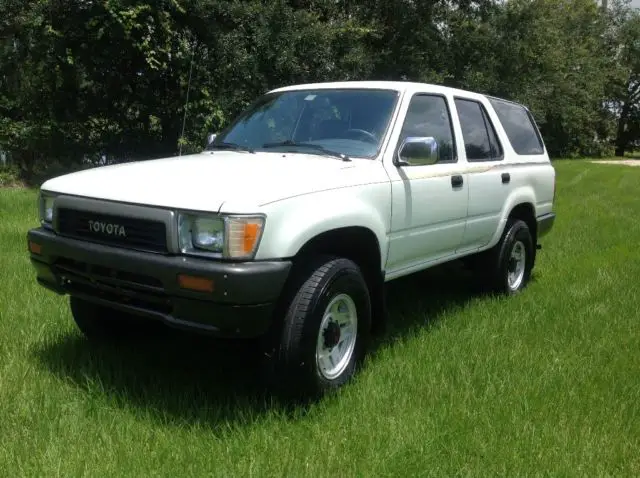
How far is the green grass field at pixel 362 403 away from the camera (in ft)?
9.78

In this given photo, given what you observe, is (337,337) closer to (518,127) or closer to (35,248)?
(35,248)

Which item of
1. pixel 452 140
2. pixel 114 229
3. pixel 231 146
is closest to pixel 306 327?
pixel 114 229

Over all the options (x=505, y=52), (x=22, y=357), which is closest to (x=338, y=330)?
(x=22, y=357)

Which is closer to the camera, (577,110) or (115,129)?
(115,129)

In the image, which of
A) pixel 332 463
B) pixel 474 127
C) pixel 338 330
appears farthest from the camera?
pixel 474 127

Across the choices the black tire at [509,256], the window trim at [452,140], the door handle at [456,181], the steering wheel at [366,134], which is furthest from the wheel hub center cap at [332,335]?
the black tire at [509,256]

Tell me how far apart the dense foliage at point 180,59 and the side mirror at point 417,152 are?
7979mm

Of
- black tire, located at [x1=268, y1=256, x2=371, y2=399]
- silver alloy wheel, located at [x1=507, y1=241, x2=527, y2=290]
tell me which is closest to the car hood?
black tire, located at [x1=268, y1=256, x2=371, y2=399]

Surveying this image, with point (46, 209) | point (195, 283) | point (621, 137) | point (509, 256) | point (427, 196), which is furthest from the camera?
point (621, 137)

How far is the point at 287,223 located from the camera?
322cm

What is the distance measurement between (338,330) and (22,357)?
1995 millimetres

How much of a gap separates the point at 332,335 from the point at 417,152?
128cm

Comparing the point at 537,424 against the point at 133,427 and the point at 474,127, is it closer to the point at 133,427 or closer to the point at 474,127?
the point at 133,427

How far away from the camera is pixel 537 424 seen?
11.1 ft
